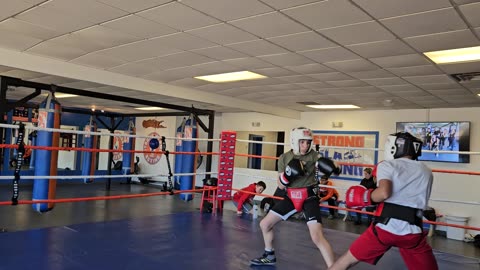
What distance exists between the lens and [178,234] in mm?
3516

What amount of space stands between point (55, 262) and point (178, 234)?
119cm

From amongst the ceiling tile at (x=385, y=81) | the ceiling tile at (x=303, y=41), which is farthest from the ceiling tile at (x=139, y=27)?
the ceiling tile at (x=385, y=81)

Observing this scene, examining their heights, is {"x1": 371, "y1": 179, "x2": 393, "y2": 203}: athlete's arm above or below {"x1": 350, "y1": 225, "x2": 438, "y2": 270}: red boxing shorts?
above

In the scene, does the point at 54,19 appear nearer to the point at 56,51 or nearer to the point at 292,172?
the point at 56,51

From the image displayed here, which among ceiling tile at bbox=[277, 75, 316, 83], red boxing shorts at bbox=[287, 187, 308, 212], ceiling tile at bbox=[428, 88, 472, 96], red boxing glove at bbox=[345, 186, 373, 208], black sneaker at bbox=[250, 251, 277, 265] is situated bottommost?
black sneaker at bbox=[250, 251, 277, 265]

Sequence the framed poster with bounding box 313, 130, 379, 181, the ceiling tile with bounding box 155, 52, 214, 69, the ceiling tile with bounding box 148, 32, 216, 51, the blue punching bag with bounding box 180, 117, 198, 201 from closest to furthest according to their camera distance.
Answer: the ceiling tile with bounding box 148, 32, 216, 51 → the ceiling tile with bounding box 155, 52, 214, 69 → the blue punching bag with bounding box 180, 117, 198, 201 → the framed poster with bounding box 313, 130, 379, 181

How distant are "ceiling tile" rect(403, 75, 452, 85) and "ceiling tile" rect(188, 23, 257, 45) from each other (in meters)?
2.30

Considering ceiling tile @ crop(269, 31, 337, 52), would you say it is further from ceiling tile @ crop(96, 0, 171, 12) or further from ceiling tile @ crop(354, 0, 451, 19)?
ceiling tile @ crop(96, 0, 171, 12)

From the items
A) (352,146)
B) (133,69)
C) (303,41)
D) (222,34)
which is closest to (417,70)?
(303,41)

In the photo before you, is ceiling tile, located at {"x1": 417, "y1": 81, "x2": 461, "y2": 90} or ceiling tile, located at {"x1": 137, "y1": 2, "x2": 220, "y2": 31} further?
ceiling tile, located at {"x1": 417, "y1": 81, "x2": 461, "y2": 90}

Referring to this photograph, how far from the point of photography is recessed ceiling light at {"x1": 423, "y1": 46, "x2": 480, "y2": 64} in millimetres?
3500

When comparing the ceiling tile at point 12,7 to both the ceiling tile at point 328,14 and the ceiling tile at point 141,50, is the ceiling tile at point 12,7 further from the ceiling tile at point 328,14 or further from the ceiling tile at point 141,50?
the ceiling tile at point 328,14

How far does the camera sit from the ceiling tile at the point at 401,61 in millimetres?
3682

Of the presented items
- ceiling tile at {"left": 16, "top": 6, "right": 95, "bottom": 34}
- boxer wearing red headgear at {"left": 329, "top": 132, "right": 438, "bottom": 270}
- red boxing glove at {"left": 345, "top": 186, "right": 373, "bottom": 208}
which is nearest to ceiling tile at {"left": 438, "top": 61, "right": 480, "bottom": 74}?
boxer wearing red headgear at {"left": 329, "top": 132, "right": 438, "bottom": 270}
